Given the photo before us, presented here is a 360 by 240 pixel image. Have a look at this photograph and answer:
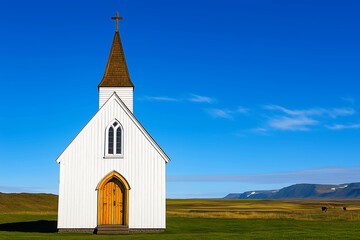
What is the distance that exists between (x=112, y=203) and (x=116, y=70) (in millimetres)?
9873

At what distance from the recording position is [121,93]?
1171 inches

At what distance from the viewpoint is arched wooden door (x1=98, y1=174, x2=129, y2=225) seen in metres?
26.1

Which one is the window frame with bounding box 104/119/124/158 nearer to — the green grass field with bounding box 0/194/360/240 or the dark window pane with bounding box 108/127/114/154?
the dark window pane with bounding box 108/127/114/154

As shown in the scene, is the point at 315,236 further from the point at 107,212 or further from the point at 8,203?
the point at 8,203

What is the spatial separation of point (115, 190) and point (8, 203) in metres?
51.4

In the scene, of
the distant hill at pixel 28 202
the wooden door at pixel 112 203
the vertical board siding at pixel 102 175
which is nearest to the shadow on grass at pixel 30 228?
the vertical board siding at pixel 102 175

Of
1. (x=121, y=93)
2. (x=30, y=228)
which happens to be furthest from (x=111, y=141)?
(x=30, y=228)

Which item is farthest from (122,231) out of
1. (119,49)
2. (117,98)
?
(119,49)

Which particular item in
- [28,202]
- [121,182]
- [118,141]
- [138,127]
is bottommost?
[28,202]

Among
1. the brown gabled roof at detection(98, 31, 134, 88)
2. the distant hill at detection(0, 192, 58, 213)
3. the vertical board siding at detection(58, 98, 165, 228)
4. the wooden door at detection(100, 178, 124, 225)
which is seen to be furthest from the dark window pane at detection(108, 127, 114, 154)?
the distant hill at detection(0, 192, 58, 213)

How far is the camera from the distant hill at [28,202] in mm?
67238

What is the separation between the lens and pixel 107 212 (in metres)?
26.2

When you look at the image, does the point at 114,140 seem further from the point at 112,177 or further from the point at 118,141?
the point at 112,177

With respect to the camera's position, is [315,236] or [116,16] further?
[116,16]
